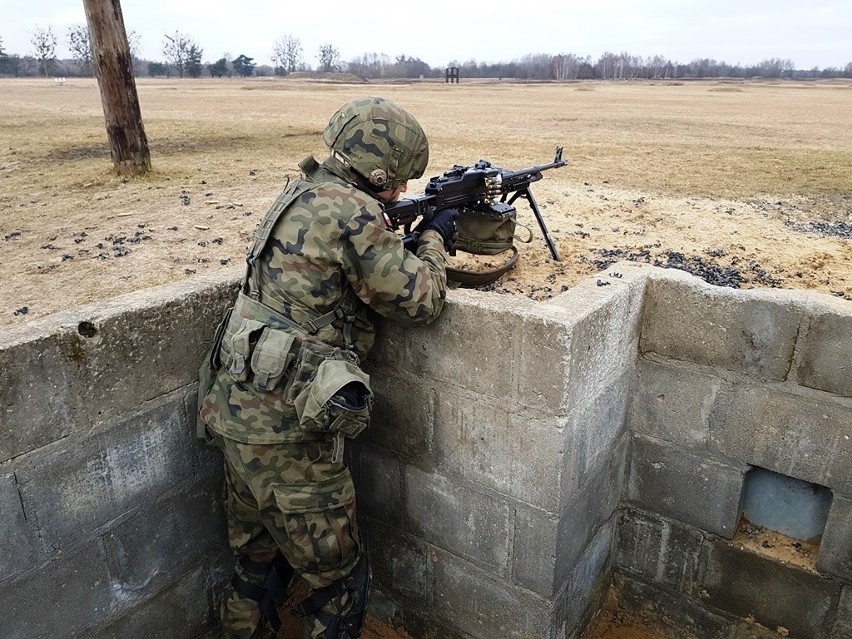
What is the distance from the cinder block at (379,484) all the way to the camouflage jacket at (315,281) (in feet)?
2.64

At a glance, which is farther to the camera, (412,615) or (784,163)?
(784,163)

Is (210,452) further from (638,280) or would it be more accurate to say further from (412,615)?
(638,280)

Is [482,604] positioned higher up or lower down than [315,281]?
Answer: lower down

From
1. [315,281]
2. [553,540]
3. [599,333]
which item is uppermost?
[315,281]

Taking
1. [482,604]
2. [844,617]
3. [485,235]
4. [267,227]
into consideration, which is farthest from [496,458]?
[844,617]

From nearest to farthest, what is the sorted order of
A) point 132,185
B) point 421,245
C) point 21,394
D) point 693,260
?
point 21,394
point 421,245
point 693,260
point 132,185

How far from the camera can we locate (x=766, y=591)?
140 inches

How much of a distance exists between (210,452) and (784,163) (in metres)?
7.71

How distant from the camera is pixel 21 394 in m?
2.50

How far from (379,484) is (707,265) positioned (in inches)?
92.7

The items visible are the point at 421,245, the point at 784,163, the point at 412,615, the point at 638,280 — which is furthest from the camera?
the point at 784,163

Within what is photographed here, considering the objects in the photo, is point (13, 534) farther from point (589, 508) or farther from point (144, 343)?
point (589, 508)

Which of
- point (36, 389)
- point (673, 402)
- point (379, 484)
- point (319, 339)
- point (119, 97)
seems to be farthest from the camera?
point (119, 97)

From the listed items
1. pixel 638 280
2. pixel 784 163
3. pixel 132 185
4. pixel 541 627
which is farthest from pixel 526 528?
pixel 784 163
